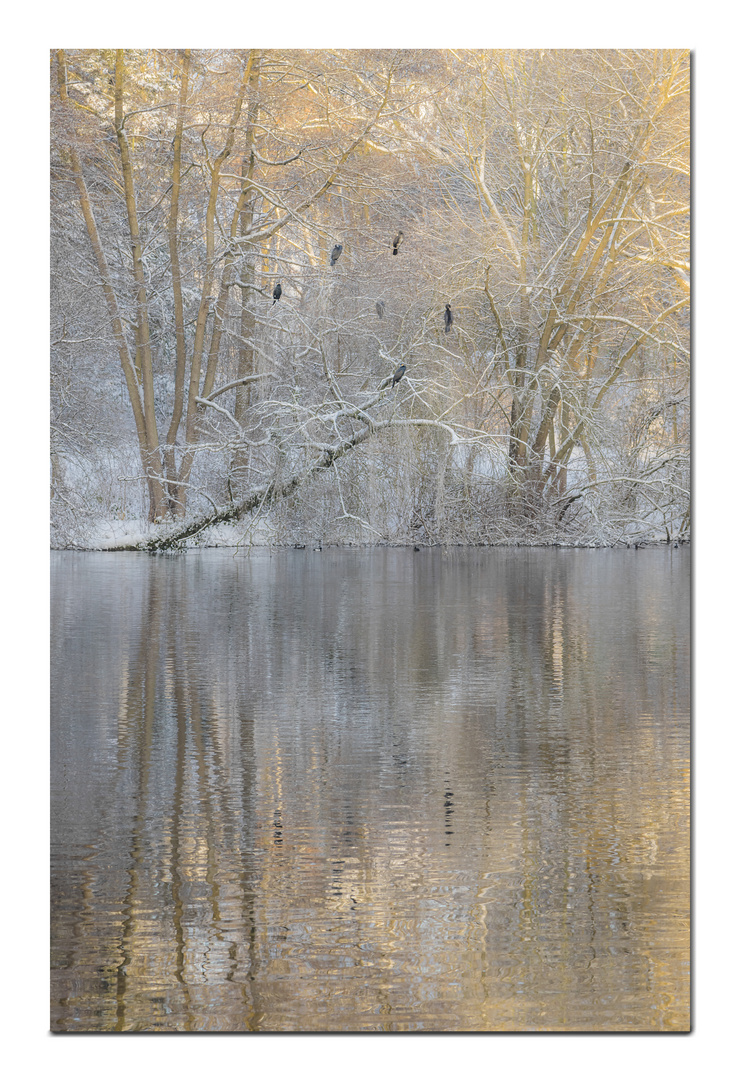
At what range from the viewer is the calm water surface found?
265 cm

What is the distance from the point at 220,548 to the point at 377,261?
138 centimetres

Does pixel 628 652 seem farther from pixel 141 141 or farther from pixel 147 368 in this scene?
pixel 141 141

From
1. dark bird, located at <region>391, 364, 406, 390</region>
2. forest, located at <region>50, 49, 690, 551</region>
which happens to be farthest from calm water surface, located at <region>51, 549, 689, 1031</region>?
dark bird, located at <region>391, 364, 406, 390</region>

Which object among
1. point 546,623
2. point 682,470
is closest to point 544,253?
point 682,470

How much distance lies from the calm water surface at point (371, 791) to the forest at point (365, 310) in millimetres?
255

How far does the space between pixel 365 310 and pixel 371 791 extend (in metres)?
2.32

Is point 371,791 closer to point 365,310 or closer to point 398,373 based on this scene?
point 398,373

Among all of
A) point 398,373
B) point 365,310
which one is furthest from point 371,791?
point 365,310

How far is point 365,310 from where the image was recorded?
16.4ft

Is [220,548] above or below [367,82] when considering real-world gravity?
below

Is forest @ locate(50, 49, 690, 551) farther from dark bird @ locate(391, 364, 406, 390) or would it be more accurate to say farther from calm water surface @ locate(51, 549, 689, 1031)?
calm water surface @ locate(51, 549, 689, 1031)
